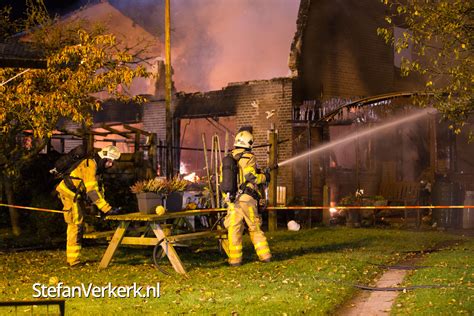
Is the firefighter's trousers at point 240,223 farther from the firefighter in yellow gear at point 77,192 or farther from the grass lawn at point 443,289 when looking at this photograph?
the grass lawn at point 443,289

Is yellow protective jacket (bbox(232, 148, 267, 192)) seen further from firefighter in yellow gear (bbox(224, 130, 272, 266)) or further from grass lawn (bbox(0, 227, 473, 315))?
grass lawn (bbox(0, 227, 473, 315))

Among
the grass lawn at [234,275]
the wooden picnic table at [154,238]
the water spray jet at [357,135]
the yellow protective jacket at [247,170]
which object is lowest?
the grass lawn at [234,275]

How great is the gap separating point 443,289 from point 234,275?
9.43ft

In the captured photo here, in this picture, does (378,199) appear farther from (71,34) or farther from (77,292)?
(77,292)

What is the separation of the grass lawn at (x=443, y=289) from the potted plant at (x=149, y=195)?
12.8 ft

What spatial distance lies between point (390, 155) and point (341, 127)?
2.10 meters

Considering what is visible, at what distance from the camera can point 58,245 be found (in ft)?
45.6

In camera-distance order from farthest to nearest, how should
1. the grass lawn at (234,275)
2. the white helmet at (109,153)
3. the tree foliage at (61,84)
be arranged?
the tree foliage at (61,84)
the white helmet at (109,153)
the grass lawn at (234,275)

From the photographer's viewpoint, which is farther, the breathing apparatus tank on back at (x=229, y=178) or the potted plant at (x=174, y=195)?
the potted plant at (x=174, y=195)

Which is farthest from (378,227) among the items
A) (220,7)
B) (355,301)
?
(220,7)

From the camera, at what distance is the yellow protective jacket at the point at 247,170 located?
10.5 metres

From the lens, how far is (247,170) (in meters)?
10.5

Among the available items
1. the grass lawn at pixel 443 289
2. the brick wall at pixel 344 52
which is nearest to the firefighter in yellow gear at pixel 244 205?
the grass lawn at pixel 443 289

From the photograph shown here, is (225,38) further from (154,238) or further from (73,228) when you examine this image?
(154,238)
